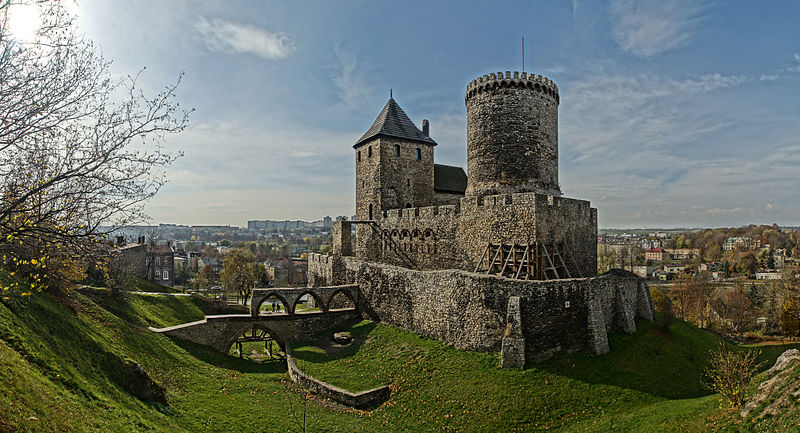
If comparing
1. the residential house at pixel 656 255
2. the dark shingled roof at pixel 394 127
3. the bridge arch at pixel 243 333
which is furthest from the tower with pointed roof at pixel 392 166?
the residential house at pixel 656 255

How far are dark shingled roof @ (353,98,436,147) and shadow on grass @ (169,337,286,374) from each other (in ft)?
56.4

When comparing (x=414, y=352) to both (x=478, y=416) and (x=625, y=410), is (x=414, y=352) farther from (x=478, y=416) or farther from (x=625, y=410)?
(x=625, y=410)

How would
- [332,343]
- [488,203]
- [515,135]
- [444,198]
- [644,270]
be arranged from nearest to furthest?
[488,203] < [515,135] < [332,343] < [444,198] < [644,270]

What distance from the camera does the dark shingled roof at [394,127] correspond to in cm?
3056

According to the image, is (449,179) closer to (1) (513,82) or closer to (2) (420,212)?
(2) (420,212)

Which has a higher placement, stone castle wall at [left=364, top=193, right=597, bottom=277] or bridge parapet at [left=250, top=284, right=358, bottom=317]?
stone castle wall at [left=364, top=193, right=597, bottom=277]

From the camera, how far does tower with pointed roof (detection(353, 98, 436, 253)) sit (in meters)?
30.1

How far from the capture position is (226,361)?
842 inches

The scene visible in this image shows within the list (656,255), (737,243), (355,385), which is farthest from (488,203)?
(737,243)

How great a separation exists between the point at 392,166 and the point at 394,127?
3.10 metres

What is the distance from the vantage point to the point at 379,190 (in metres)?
29.9

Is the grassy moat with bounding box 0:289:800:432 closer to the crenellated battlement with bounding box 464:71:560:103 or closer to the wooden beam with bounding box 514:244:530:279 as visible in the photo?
the wooden beam with bounding box 514:244:530:279

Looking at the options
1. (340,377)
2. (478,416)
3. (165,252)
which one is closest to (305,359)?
(340,377)

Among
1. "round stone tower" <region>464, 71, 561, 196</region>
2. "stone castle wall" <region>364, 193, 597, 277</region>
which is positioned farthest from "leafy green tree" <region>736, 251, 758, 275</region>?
"round stone tower" <region>464, 71, 561, 196</region>
